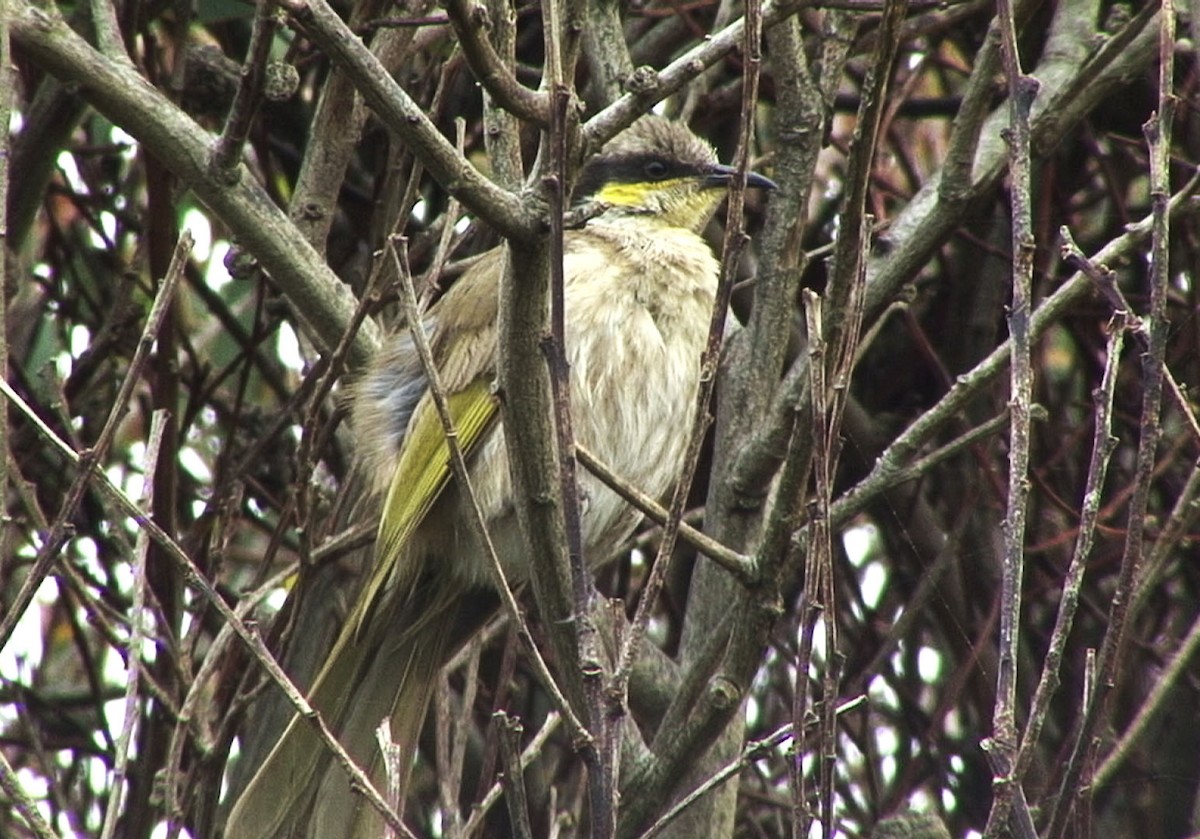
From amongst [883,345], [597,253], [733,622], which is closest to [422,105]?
[597,253]

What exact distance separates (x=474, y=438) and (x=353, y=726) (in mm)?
783

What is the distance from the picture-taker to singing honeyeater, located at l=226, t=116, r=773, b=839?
14.4ft

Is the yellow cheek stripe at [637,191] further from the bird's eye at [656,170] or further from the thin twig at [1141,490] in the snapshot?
the thin twig at [1141,490]

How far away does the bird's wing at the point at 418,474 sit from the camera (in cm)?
432

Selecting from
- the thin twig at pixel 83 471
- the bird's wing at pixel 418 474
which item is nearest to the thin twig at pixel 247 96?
the thin twig at pixel 83 471

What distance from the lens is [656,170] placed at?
492 cm

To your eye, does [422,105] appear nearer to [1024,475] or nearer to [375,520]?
[375,520]

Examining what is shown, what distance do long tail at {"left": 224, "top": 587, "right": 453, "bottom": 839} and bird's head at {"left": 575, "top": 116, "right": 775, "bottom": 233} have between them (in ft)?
3.93

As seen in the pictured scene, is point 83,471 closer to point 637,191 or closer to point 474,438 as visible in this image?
point 474,438

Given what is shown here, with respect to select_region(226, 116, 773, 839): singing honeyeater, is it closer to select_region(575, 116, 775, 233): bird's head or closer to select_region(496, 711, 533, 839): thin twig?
select_region(575, 116, 775, 233): bird's head

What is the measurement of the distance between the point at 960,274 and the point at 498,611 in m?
1.75

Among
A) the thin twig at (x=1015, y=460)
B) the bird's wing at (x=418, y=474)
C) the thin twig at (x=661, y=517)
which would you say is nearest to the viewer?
the thin twig at (x=1015, y=460)

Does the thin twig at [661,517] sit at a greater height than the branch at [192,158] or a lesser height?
lesser

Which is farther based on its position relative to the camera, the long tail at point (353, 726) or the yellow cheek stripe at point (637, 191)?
the yellow cheek stripe at point (637, 191)
